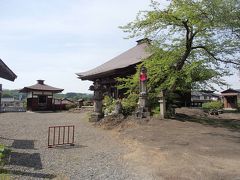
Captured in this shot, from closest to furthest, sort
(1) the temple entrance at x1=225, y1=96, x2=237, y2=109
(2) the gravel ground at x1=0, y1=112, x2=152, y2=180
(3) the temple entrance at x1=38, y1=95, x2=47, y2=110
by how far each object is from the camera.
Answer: (2) the gravel ground at x1=0, y1=112, x2=152, y2=180 → (3) the temple entrance at x1=38, y1=95, x2=47, y2=110 → (1) the temple entrance at x1=225, y1=96, x2=237, y2=109

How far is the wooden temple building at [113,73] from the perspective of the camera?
19859 mm

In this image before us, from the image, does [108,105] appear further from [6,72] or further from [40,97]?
[40,97]

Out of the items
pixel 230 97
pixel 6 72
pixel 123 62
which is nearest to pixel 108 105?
pixel 123 62

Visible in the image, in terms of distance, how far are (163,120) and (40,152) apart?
777 cm

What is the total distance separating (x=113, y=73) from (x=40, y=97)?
1785 cm

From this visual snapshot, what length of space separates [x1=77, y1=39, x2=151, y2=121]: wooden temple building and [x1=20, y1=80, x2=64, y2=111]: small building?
10641 mm

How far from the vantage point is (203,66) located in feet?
61.4

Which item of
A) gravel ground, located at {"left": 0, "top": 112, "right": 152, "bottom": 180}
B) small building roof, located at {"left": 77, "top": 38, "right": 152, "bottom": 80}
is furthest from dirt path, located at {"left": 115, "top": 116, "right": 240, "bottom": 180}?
small building roof, located at {"left": 77, "top": 38, "right": 152, "bottom": 80}

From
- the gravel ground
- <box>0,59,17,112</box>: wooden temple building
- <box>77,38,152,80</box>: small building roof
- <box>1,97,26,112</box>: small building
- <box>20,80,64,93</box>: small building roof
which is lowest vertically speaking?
the gravel ground

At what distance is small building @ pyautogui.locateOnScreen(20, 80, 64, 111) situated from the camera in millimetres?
36938

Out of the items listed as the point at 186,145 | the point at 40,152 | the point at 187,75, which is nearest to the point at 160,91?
the point at 187,75

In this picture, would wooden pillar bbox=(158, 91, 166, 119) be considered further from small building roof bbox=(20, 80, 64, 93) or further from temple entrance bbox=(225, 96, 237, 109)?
temple entrance bbox=(225, 96, 237, 109)

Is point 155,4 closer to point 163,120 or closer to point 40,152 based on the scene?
point 163,120

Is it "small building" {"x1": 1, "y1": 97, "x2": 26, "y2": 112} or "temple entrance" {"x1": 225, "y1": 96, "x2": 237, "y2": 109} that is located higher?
"temple entrance" {"x1": 225, "y1": 96, "x2": 237, "y2": 109}
